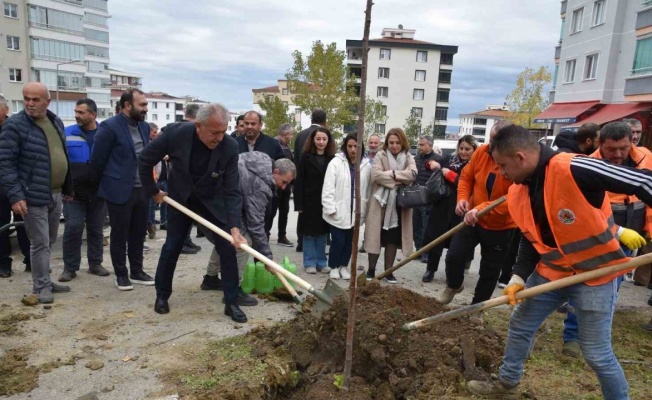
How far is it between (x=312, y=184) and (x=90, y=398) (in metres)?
3.64

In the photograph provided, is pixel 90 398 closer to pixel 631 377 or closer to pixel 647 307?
pixel 631 377

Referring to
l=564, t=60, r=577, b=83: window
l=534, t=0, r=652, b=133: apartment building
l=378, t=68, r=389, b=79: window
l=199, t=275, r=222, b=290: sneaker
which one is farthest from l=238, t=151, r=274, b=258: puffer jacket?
l=378, t=68, r=389, b=79: window

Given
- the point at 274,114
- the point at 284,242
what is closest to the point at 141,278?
the point at 284,242

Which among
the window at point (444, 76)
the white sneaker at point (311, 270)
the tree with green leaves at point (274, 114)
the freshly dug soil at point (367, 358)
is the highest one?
the window at point (444, 76)

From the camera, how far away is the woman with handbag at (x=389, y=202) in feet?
18.5

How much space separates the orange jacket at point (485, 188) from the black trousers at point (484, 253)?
88 millimetres

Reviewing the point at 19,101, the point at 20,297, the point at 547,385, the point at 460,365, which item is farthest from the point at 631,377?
the point at 19,101

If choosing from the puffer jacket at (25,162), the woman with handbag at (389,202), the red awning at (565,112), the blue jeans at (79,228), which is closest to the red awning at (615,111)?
the red awning at (565,112)

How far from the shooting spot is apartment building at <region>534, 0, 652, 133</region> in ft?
68.9

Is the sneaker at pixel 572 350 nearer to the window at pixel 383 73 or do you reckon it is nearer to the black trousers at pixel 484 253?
the black trousers at pixel 484 253

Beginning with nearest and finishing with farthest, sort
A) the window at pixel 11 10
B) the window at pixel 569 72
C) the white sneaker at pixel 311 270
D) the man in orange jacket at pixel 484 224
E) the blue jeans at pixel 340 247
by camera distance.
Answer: the man in orange jacket at pixel 484 224 → the blue jeans at pixel 340 247 → the white sneaker at pixel 311 270 → the window at pixel 569 72 → the window at pixel 11 10

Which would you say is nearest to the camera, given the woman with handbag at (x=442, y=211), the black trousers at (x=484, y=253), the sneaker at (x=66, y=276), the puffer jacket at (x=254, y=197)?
the black trousers at (x=484, y=253)

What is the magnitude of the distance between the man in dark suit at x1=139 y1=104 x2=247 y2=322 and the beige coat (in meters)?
1.88

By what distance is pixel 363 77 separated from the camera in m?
2.50
